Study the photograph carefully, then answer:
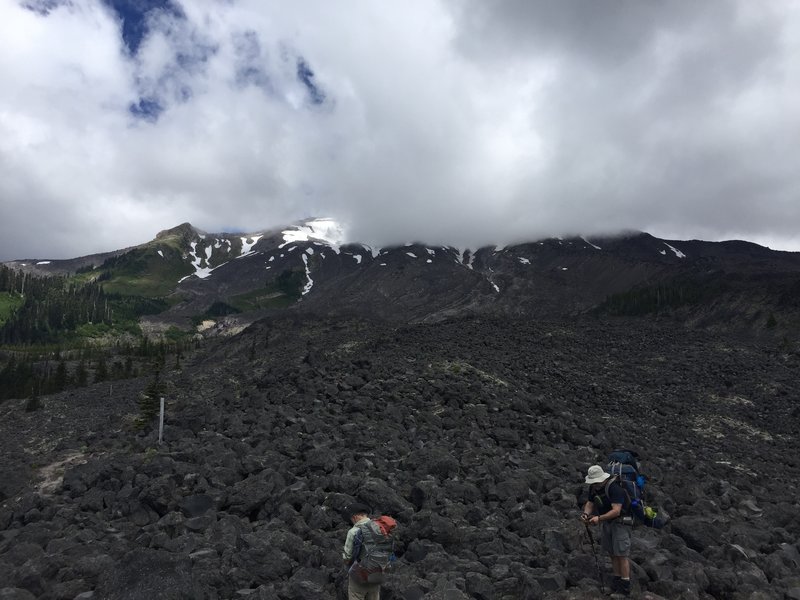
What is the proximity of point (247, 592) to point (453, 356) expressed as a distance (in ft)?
86.8

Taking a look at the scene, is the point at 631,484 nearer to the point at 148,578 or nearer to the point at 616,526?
the point at 616,526

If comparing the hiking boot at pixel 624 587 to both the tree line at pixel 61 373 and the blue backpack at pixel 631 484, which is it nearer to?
the blue backpack at pixel 631 484

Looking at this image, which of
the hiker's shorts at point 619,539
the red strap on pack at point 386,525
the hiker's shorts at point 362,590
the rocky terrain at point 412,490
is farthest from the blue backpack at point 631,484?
the hiker's shorts at point 362,590

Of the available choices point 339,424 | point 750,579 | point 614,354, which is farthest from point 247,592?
point 614,354

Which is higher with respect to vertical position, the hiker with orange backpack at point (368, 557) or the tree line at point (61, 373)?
the hiker with orange backpack at point (368, 557)

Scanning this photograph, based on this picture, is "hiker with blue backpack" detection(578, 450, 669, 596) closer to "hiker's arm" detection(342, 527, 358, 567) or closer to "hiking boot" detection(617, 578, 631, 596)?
"hiking boot" detection(617, 578, 631, 596)

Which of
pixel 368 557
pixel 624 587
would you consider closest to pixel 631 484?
pixel 624 587

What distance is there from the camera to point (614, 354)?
47.5 metres

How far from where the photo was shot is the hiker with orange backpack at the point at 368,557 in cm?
846

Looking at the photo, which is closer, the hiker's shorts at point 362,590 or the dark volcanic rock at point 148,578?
the hiker's shorts at point 362,590

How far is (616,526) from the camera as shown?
9141 millimetres

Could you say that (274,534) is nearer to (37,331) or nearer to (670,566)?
(670,566)

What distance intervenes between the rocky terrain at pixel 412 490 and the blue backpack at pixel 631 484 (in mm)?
1330

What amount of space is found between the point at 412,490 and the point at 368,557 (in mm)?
5926
